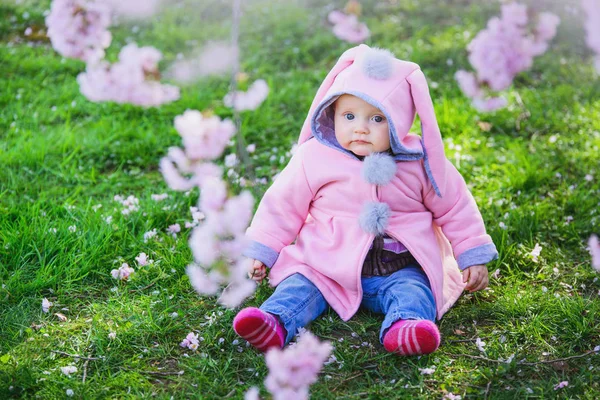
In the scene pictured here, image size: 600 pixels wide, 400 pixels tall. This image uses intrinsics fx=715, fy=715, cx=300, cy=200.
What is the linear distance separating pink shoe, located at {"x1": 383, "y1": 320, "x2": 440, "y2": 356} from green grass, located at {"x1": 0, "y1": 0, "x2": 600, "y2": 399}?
0.16ft

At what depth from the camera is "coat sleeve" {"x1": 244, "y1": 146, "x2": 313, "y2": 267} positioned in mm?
2365

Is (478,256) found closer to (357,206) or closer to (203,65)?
(357,206)

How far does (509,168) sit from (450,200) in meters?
1.17

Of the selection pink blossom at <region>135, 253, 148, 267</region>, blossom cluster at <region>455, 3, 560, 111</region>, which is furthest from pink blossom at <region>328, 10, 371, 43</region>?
pink blossom at <region>135, 253, 148, 267</region>

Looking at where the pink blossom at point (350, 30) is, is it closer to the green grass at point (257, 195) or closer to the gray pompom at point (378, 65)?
the green grass at point (257, 195)

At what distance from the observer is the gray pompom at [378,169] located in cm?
223

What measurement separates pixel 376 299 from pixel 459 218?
1.26 ft

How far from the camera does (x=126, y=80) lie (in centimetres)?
296

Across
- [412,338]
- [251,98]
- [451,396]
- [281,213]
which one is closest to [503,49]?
[251,98]

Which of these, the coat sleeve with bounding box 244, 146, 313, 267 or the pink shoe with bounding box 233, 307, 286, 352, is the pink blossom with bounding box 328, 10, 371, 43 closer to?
the coat sleeve with bounding box 244, 146, 313, 267

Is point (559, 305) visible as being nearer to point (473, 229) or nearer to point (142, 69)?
Result: point (473, 229)

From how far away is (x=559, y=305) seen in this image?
2.40 meters

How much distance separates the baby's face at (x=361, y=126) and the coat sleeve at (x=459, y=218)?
0.25m

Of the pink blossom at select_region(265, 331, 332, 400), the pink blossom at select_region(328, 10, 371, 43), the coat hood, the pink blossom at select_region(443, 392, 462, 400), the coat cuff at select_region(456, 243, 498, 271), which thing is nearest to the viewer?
the pink blossom at select_region(265, 331, 332, 400)
